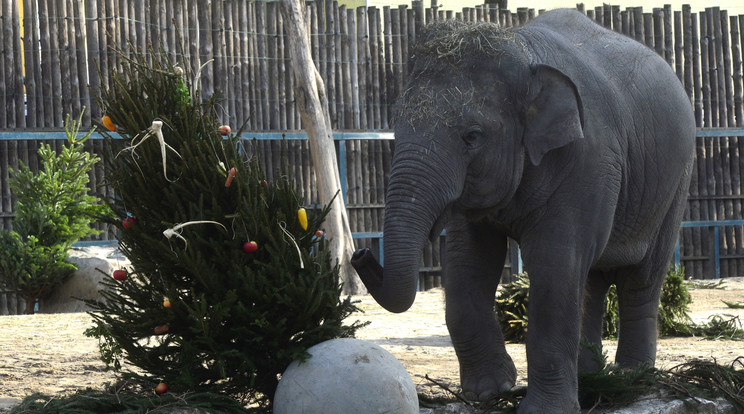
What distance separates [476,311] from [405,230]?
1077 mm

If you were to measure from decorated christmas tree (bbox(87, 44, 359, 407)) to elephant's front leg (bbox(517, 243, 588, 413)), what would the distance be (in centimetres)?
99

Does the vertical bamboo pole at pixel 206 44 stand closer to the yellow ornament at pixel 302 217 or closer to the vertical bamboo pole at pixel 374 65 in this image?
the vertical bamboo pole at pixel 374 65

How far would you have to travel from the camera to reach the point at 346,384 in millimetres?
4363

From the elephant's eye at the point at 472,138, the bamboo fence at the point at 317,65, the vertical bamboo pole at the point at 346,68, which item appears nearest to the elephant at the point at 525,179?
the elephant's eye at the point at 472,138

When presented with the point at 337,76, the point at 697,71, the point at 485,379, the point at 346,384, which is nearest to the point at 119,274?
the point at 346,384

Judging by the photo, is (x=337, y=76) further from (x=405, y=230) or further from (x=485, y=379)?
(x=405, y=230)

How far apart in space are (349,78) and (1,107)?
4.82 metres

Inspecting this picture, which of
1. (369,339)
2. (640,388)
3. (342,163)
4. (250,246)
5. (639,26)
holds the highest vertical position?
(639,26)

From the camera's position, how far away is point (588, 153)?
530 cm

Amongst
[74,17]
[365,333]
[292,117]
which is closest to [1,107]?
[74,17]

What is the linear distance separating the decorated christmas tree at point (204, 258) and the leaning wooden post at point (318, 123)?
8213mm

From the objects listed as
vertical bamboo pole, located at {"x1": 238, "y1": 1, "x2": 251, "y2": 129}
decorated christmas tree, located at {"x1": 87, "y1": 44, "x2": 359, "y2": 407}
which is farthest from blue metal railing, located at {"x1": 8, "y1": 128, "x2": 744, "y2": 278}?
decorated christmas tree, located at {"x1": 87, "y1": 44, "x2": 359, "y2": 407}

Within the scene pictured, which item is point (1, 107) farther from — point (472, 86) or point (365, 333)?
point (472, 86)

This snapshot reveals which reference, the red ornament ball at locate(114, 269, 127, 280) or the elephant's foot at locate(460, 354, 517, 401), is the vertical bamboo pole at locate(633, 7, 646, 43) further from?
the red ornament ball at locate(114, 269, 127, 280)
